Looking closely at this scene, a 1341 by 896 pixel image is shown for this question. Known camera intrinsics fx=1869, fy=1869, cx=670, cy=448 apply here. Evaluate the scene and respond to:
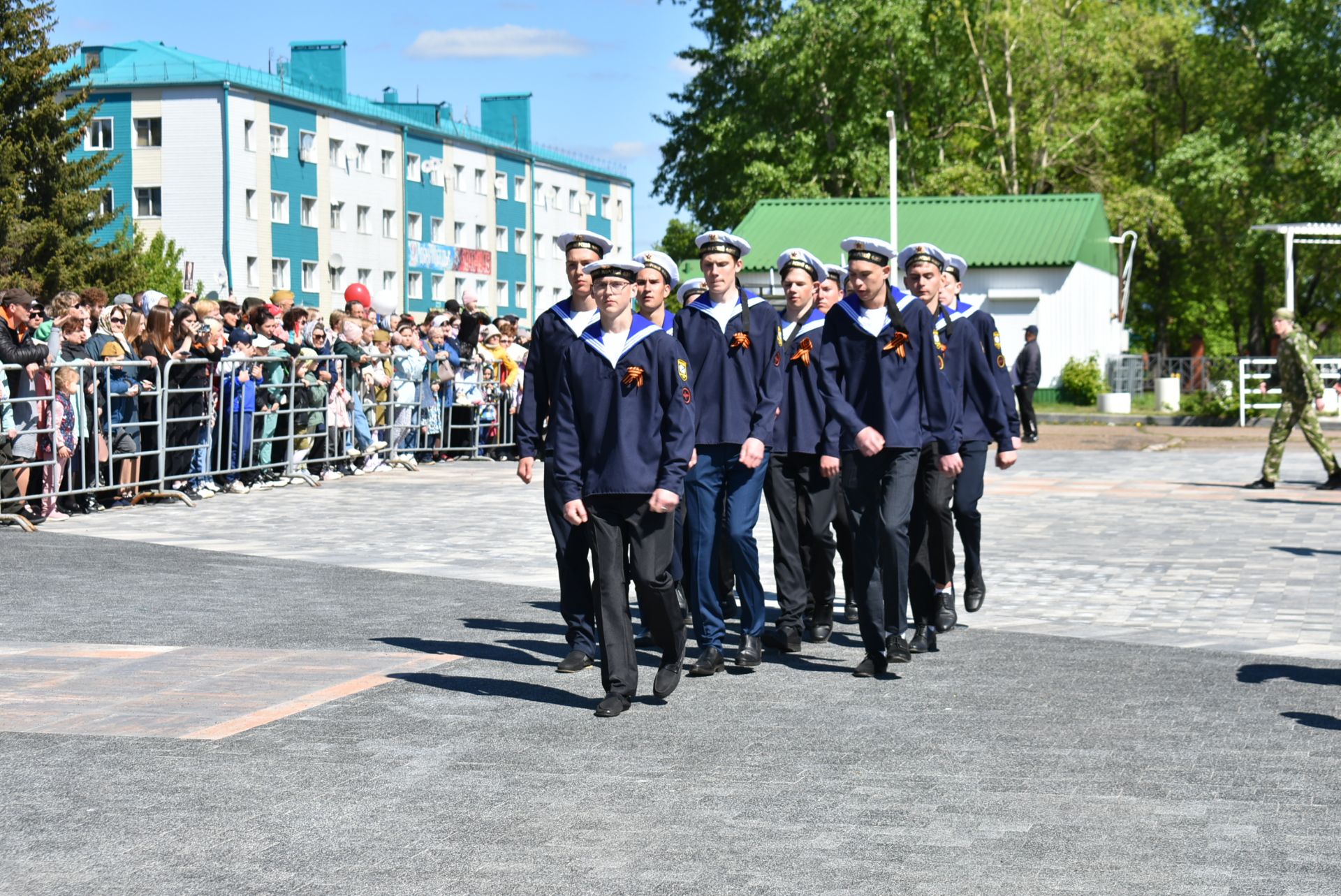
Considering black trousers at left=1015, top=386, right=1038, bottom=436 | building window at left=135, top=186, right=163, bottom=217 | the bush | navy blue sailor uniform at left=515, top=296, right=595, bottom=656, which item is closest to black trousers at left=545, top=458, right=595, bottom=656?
navy blue sailor uniform at left=515, top=296, right=595, bottom=656

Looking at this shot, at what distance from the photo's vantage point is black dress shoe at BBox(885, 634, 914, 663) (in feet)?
28.1

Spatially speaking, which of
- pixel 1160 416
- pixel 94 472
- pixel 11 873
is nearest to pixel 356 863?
pixel 11 873

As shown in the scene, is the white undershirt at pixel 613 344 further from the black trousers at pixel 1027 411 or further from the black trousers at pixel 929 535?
the black trousers at pixel 1027 411

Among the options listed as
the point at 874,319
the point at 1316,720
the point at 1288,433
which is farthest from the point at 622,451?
the point at 1288,433

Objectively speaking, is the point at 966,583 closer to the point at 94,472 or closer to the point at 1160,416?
the point at 94,472

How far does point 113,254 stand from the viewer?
48.2 meters

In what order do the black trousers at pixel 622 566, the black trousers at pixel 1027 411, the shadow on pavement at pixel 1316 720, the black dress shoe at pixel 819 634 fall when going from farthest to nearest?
the black trousers at pixel 1027 411 < the black dress shoe at pixel 819 634 < the black trousers at pixel 622 566 < the shadow on pavement at pixel 1316 720

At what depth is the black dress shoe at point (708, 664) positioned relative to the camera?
27.2ft

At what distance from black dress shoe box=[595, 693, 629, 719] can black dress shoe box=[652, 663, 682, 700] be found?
0.20m

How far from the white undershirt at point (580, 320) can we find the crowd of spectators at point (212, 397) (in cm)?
731

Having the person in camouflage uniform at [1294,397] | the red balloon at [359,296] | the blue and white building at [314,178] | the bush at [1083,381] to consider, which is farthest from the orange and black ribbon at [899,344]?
the blue and white building at [314,178]

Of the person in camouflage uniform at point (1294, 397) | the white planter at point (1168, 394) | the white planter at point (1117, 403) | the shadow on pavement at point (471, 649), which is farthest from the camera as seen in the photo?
the white planter at point (1168, 394)

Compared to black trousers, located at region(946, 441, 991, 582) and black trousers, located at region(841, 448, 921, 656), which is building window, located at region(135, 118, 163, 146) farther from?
black trousers, located at region(841, 448, 921, 656)

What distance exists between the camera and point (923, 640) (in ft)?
29.6
